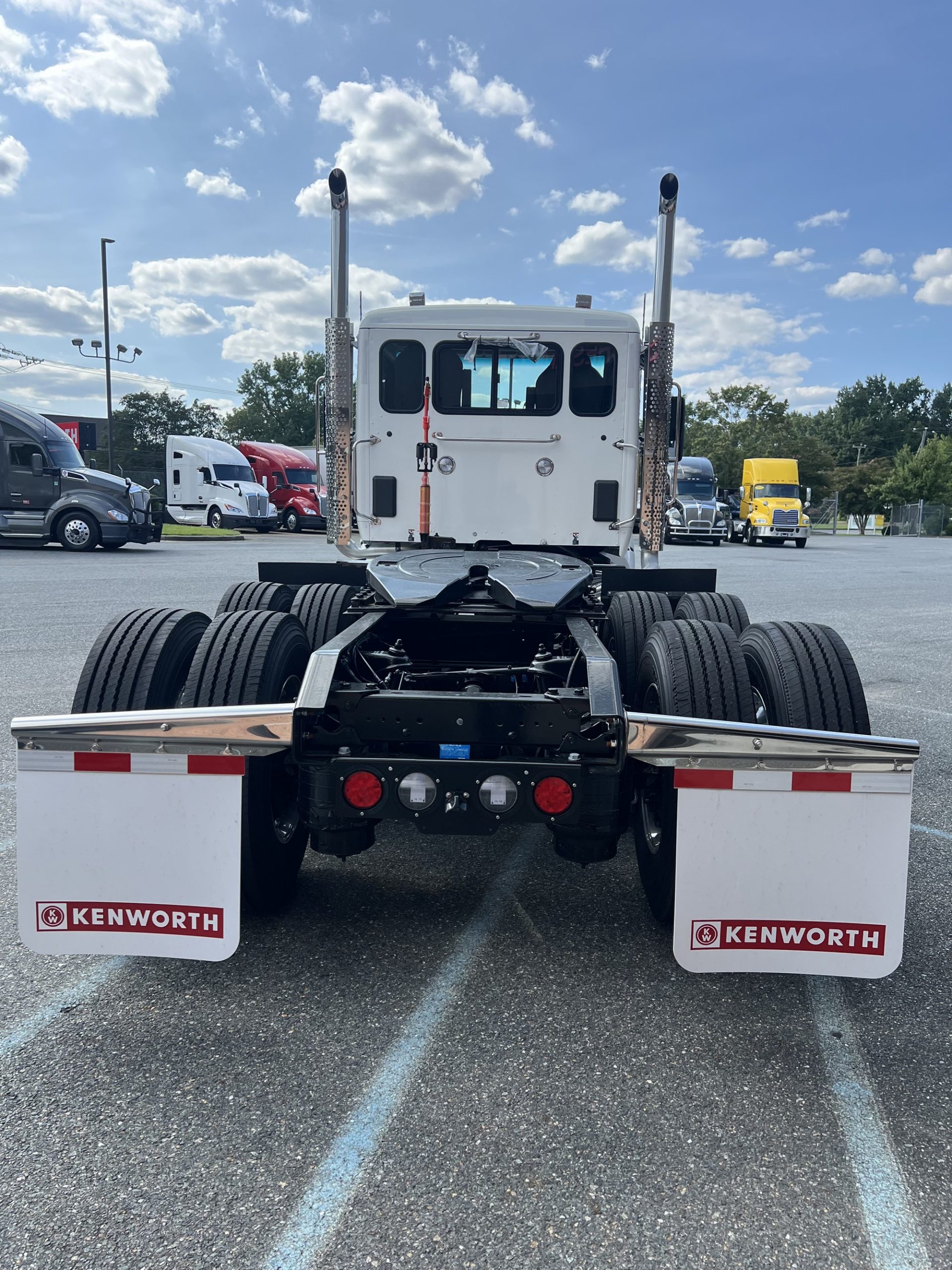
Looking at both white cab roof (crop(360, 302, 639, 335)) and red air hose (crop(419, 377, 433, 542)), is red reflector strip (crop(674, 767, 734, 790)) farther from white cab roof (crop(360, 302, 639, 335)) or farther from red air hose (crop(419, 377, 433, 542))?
white cab roof (crop(360, 302, 639, 335))

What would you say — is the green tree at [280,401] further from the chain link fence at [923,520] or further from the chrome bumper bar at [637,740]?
the chrome bumper bar at [637,740]

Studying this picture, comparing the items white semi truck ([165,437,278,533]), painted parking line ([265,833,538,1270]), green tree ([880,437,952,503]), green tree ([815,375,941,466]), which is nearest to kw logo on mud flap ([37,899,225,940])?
painted parking line ([265,833,538,1270])

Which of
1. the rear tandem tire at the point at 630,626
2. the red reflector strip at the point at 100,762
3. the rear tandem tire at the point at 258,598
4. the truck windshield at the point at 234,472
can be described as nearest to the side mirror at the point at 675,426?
the rear tandem tire at the point at 630,626

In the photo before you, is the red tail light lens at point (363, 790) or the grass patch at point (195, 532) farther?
the grass patch at point (195, 532)

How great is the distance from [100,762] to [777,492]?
34.0 metres

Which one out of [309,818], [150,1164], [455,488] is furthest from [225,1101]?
[455,488]

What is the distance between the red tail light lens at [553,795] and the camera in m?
2.67

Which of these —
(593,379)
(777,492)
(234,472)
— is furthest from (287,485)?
(593,379)

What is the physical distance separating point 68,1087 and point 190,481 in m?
30.3

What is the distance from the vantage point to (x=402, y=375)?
6.21 m

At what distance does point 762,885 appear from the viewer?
261 centimetres

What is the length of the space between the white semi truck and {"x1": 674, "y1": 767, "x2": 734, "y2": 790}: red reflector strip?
29527 millimetres

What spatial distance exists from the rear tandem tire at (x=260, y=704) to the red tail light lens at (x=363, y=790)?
367 millimetres

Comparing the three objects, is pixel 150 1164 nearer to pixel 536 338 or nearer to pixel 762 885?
pixel 762 885
